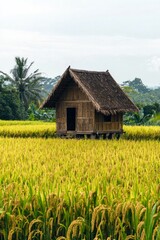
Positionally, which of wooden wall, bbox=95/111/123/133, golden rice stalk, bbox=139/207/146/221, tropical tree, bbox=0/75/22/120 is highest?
tropical tree, bbox=0/75/22/120

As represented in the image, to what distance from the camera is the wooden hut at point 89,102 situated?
18.3 m

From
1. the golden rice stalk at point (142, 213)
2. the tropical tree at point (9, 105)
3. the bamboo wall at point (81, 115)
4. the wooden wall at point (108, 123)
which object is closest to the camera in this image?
the golden rice stalk at point (142, 213)

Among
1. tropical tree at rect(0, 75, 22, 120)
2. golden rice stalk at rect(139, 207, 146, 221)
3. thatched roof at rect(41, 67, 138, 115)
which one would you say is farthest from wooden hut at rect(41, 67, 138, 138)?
tropical tree at rect(0, 75, 22, 120)

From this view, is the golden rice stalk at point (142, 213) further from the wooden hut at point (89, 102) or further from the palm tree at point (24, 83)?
the palm tree at point (24, 83)

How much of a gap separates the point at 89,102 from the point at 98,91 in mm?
507

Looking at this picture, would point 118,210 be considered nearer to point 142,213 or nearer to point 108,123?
point 142,213

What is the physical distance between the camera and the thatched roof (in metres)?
18.0

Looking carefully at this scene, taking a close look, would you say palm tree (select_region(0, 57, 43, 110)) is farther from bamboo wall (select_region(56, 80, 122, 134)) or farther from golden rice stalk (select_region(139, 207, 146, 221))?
golden rice stalk (select_region(139, 207, 146, 221))

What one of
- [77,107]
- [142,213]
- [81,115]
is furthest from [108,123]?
[142,213]

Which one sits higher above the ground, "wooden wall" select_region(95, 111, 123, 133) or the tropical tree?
the tropical tree

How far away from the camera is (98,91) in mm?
18703

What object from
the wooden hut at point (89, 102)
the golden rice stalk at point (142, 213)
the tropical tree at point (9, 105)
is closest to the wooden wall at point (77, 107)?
the wooden hut at point (89, 102)

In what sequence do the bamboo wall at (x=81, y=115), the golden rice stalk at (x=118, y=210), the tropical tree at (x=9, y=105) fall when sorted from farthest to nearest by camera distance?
the tropical tree at (x=9, y=105), the bamboo wall at (x=81, y=115), the golden rice stalk at (x=118, y=210)

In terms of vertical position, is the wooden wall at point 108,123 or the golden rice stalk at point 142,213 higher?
the wooden wall at point 108,123
